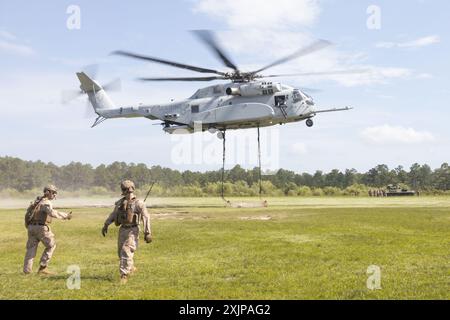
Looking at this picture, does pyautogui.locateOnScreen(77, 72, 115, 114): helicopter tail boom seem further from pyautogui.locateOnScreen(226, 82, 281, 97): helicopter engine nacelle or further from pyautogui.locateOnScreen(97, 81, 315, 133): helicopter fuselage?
pyautogui.locateOnScreen(226, 82, 281, 97): helicopter engine nacelle

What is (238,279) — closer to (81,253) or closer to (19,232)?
(81,253)

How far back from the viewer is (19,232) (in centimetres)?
2011

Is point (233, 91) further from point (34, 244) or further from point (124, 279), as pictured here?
point (124, 279)

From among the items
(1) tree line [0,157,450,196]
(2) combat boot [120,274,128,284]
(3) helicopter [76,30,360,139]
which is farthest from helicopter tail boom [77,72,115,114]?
(1) tree line [0,157,450,196]

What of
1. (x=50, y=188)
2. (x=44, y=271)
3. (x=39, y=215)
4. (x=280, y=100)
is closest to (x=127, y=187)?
(x=50, y=188)

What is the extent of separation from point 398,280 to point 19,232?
1662 centimetres

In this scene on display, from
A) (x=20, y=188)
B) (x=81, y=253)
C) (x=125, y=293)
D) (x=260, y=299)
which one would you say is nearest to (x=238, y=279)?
(x=260, y=299)

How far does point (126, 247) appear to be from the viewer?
9.95 m

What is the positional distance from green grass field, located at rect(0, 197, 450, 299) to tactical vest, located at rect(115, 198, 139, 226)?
1.30 meters

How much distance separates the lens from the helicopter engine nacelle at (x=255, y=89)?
34.6 m

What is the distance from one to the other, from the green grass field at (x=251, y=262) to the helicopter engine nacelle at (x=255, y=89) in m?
15.9

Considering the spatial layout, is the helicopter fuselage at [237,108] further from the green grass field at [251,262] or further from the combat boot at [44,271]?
the combat boot at [44,271]

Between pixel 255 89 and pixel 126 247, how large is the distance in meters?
26.2

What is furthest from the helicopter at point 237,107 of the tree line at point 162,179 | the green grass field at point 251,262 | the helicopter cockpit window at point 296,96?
the tree line at point 162,179
